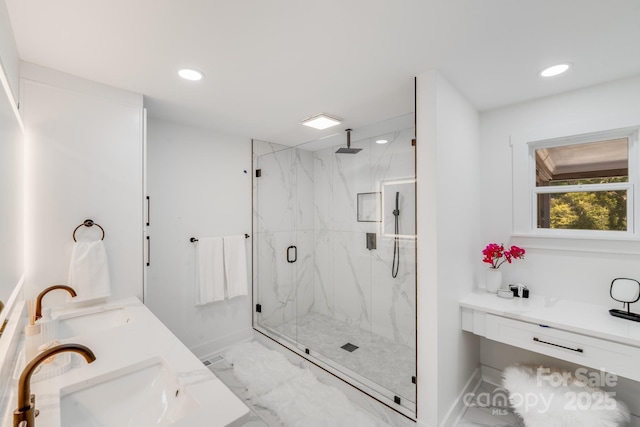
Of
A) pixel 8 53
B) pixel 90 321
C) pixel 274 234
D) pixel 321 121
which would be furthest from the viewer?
pixel 274 234

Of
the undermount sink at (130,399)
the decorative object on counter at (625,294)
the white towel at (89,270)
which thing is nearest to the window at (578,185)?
the decorative object on counter at (625,294)

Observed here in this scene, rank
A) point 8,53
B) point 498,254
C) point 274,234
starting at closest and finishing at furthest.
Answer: point 8,53, point 498,254, point 274,234

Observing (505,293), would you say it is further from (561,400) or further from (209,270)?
(209,270)

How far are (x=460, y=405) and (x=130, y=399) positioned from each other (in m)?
2.13

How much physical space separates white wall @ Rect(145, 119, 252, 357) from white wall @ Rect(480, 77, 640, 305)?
2478 millimetres

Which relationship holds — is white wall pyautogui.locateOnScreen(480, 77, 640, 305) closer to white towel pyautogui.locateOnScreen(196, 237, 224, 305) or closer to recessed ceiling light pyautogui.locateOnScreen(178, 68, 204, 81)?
recessed ceiling light pyautogui.locateOnScreen(178, 68, 204, 81)

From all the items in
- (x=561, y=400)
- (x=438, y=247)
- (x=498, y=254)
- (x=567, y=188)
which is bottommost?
(x=561, y=400)

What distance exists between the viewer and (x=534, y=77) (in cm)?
185

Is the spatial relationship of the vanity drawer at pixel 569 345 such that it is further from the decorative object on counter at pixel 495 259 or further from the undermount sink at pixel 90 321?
the undermount sink at pixel 90 321

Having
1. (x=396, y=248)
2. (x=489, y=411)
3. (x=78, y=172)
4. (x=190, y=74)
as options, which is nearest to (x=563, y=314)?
(x=489, y=411)

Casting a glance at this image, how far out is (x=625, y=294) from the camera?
1797 millimetres

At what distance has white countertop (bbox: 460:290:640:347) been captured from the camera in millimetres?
1595

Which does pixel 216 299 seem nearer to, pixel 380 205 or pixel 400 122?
pixel 380 205

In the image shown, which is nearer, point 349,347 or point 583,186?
point 583,186
